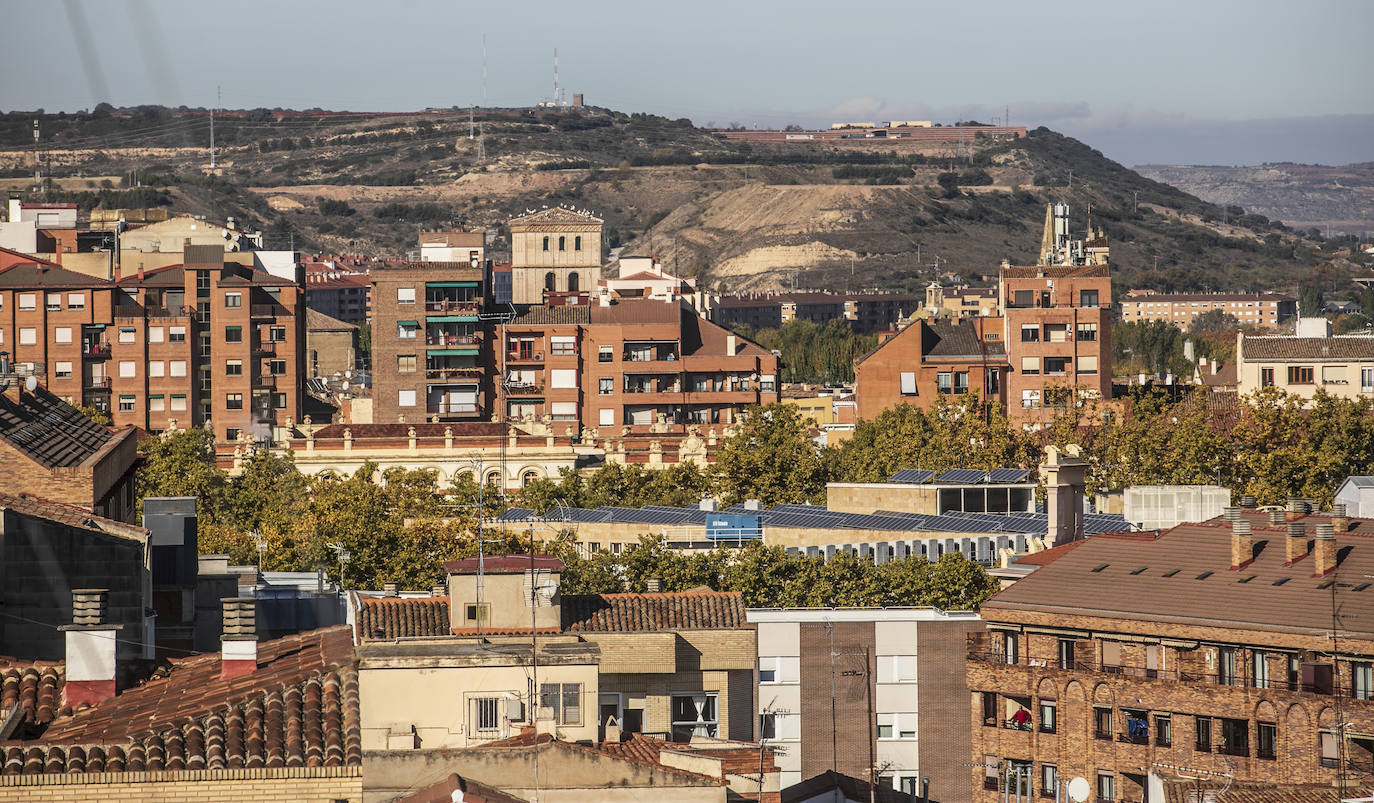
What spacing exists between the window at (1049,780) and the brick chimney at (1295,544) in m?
5.15

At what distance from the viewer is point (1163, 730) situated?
39.1m

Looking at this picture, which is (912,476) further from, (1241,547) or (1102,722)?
(1102,722)

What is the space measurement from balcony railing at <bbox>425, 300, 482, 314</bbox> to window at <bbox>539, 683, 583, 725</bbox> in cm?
8745

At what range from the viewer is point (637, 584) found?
52.8m

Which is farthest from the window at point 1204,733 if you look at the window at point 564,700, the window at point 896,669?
the window at point 564,700

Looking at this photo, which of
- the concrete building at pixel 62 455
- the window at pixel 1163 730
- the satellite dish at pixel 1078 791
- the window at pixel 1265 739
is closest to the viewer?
the satellite dish at pixel 1078 791

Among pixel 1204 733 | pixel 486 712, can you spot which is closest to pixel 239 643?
pixel 486 712

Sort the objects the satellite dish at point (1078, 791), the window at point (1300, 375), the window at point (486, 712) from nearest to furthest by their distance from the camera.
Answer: the window at point (486, 712) < the satellite dish at point (1078, 791) < the window at point (1300, 375)

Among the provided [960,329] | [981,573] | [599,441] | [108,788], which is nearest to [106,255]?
[599,441]

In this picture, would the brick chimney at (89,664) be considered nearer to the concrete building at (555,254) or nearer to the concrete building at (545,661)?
the concrete building at (545,661)

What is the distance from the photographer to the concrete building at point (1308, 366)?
10362 cm

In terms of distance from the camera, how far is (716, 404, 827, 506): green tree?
8238cm

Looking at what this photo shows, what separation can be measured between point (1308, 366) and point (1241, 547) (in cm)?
6707

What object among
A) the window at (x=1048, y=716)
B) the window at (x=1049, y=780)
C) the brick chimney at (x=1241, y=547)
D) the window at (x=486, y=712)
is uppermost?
the brick chimney at (x=1241, y=547)
